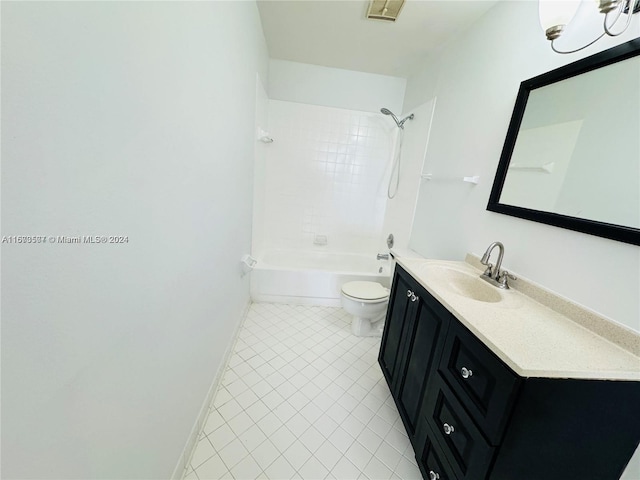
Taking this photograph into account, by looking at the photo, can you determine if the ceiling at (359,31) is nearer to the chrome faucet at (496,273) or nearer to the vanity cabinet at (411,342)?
the chrome faucet at (496,273)

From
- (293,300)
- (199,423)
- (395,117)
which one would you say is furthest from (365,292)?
(395,117)

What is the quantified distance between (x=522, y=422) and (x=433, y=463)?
531mm

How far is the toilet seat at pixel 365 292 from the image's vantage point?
2.03 metres

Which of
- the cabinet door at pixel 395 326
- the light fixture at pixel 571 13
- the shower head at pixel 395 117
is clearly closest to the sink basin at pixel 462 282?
the cabinet door at pixel 395 326

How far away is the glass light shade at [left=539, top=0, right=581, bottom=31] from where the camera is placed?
1014 millimetres

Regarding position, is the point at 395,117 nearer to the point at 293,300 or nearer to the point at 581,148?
the point at 581,148

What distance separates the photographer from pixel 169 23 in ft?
2.46

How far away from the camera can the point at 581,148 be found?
3.40 ft

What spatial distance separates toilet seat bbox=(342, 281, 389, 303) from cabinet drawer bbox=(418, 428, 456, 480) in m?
1.02

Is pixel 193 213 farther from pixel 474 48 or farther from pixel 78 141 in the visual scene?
pixel 474 48

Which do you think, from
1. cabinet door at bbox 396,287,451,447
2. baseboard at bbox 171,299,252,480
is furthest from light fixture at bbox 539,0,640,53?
baseboard at bbox 171,299,252,480

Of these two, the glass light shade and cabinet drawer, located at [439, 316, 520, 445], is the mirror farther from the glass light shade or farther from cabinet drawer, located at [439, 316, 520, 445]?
cabinet drawer, located at [439, 316, 520, 445]

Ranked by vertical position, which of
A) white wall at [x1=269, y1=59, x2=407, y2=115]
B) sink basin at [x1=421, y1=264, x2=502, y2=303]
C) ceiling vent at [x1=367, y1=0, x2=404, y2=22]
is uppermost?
ceiling vent at [x1=367, y1=0, x2=404, y2=22]

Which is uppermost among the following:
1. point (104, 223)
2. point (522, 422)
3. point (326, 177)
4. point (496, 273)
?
point (326, 177)
